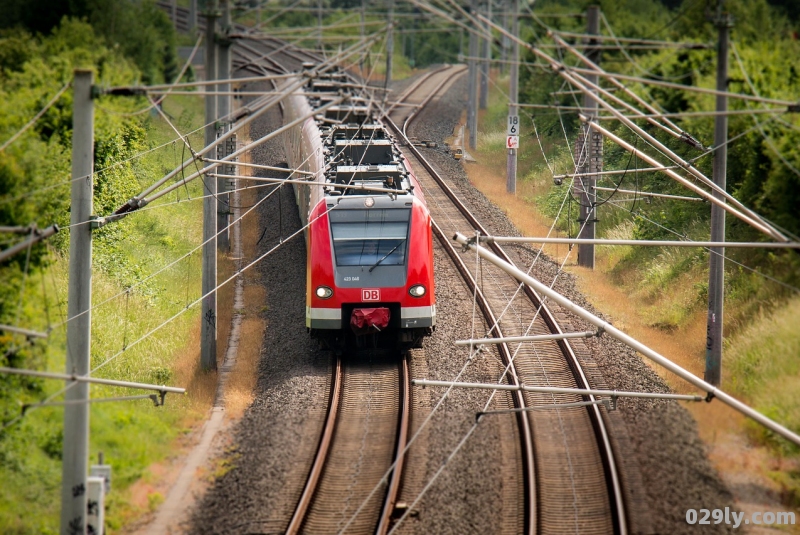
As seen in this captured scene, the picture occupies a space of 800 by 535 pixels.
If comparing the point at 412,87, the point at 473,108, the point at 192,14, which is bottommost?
the point at 473,108

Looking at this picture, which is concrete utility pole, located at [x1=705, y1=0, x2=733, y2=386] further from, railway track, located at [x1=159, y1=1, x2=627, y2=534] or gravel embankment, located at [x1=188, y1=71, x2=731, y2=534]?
railway track, located at [x1=159, y1=1, x2=627, y2=534]

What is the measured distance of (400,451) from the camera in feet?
45.3

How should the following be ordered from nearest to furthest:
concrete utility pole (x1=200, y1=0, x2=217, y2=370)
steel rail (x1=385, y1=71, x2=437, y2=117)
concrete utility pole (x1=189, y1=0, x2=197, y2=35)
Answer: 1. concrete utility pole (x1=200, y1=0, x2=217, y2=370)
2. steel rail (x1=385, y1=71, x2=437, y2=117)
3. concrete utility pole (x1=189, y1=0, x2=197, y2=35)

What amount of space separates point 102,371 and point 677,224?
1534 cm

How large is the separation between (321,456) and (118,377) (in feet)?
15.4

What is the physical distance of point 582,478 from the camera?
43.2ft

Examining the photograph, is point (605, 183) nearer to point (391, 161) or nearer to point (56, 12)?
point (391, 161)

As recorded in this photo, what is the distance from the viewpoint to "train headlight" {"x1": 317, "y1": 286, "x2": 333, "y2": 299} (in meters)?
16.5

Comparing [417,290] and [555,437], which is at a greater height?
[417,290]

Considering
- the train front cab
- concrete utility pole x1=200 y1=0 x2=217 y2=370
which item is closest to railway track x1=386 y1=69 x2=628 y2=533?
the train front cab

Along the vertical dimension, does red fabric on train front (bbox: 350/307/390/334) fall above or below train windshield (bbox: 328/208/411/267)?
below

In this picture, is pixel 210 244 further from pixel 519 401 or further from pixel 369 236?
pixel 519 401

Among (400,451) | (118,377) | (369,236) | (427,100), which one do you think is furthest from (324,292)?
(427,100)

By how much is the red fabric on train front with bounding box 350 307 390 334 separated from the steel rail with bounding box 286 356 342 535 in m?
1.01
